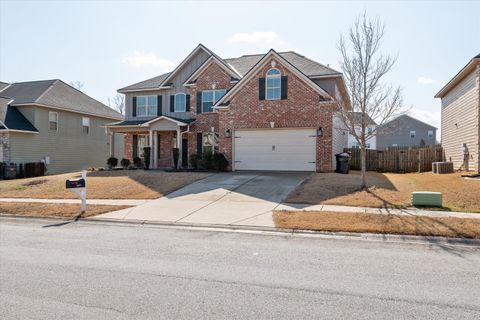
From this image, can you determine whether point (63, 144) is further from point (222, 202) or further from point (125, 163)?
point (222, 202)

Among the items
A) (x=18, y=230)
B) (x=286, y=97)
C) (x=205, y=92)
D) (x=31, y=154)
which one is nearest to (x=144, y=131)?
(x=205, y=92)

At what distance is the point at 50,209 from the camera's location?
482 inches

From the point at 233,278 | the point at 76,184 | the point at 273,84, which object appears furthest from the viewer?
the point at 273,84

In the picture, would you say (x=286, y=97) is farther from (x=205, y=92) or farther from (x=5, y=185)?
(x=5, y=185)

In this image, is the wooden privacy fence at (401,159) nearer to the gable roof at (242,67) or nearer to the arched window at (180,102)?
the gable roof at (242,67)

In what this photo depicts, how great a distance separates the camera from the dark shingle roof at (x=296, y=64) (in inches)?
866

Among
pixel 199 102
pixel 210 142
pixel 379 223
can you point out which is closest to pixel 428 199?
pixel 379 223

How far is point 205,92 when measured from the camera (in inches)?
952

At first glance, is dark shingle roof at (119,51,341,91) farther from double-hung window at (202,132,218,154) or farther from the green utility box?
the green utility box

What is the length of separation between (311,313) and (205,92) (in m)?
21.2

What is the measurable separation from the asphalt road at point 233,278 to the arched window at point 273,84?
13.1 metres

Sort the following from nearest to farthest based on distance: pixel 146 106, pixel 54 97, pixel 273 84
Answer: pixel 273 84 → pixel 146 106 → pixel 54 97

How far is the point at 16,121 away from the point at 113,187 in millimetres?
14642

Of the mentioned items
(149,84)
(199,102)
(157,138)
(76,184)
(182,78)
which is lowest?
(76,184)
